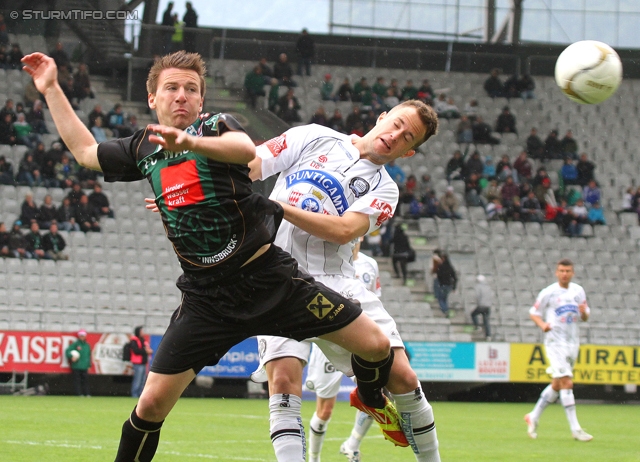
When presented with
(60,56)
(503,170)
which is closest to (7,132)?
(60,56)

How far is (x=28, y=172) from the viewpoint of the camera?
66.3ft

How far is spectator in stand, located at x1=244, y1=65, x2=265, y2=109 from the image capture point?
23.1 m

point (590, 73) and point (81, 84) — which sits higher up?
point (590, 73)

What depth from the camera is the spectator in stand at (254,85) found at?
23125mm

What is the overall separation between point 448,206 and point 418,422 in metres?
17.3

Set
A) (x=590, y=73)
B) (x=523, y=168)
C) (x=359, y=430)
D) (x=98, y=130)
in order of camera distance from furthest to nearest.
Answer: (x=523, y=168) → (x=98, y=130) → (x=590, y=73) → (x=359, y=430)

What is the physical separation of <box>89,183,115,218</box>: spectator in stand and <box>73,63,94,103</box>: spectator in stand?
2.78 m

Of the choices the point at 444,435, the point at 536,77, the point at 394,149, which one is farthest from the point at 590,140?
the point at 394,149

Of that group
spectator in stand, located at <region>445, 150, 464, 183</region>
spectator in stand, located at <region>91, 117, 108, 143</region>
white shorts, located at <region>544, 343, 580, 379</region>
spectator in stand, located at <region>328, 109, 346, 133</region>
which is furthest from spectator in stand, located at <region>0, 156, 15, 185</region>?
white shorts, located at <region>544, 343, 580, 379</region>

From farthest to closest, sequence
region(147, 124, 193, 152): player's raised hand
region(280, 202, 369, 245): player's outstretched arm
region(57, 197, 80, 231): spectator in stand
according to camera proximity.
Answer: region(57, 197, 80, 231): spectator in stand
region(280, 202, 369, 245): player's outstretched arm
region(147, 124, 193, 152): player's raised hand

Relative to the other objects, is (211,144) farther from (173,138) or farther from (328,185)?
(328,185)

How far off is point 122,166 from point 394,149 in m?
1.62

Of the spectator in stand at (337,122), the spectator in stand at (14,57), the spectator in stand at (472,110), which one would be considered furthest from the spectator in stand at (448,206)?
the spectator in stand at (14,57)

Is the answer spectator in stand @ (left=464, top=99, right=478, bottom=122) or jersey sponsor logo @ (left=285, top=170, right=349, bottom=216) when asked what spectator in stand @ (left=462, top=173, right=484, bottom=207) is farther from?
jersey sponsor logo @ (left=285, top=170, right=349, bottom=216)
